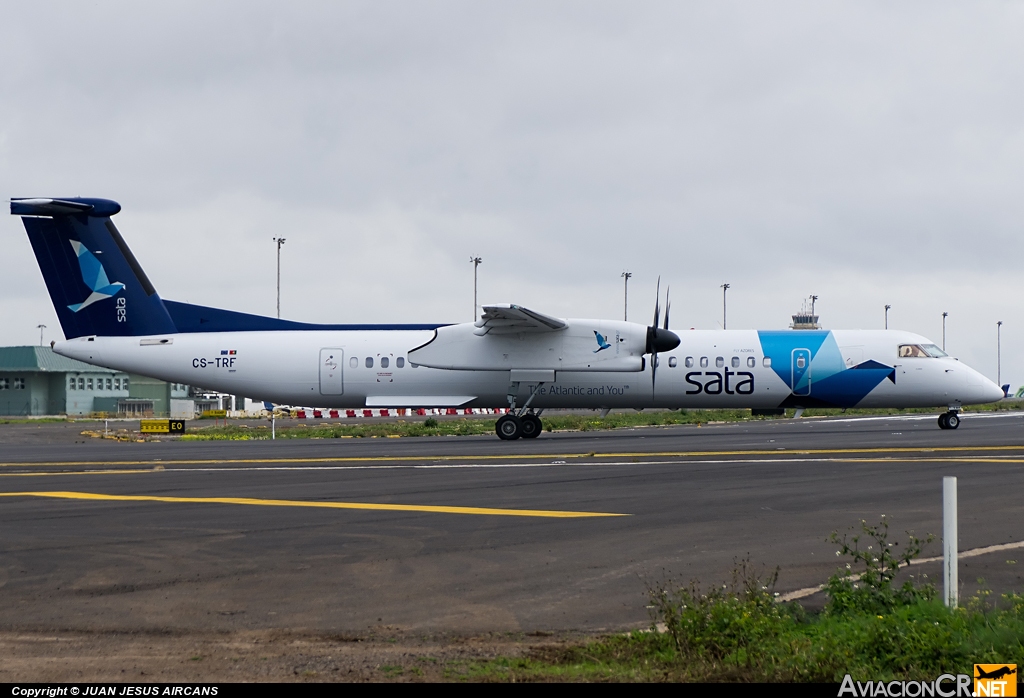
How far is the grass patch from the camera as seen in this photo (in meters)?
5.46

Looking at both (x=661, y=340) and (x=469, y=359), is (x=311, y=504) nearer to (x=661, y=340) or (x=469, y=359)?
(x=469, y=359)

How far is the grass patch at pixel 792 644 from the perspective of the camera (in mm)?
5465

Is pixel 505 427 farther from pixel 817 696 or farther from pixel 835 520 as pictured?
pixel 817 696

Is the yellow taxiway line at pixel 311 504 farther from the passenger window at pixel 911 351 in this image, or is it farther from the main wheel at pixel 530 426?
the passenger window at pixel 911 351

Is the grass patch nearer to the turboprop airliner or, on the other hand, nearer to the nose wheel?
the nose wheel

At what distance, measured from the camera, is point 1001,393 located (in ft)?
110

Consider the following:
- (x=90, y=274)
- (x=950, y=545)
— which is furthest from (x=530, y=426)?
(x=950, y=545)

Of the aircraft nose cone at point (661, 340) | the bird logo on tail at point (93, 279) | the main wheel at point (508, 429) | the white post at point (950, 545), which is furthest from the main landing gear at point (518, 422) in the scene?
the white post at point (950, 545)

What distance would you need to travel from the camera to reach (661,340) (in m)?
30.4

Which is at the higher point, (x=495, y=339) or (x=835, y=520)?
(x=495, y=339)

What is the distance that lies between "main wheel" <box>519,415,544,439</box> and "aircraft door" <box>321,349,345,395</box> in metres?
6.29

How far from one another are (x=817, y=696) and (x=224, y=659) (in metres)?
3.53

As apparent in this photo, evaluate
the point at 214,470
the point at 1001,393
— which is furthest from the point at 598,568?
the point at 1001,393

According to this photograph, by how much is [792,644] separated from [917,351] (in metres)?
29.1
